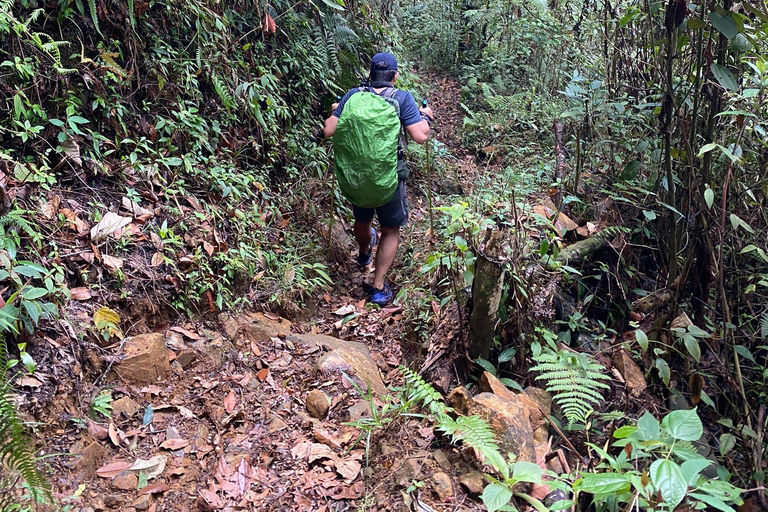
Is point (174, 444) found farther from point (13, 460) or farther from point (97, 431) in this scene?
point (13, 460)

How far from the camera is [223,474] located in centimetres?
280

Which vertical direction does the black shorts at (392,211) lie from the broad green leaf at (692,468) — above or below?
below

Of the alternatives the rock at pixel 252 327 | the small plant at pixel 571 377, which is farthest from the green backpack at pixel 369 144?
the small plant at pixel 571 377

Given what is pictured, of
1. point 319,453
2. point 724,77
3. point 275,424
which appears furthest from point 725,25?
point 275,424

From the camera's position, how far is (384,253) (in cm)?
498

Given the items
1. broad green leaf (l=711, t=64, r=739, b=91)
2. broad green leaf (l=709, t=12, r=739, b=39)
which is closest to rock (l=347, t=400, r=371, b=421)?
broad green leaf (l=711, t=64, r=739, b=91)

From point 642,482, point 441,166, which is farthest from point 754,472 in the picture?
point 441,166

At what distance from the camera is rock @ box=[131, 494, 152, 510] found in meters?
2.56

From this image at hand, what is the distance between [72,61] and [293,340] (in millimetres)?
2797

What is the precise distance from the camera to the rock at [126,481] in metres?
2.63

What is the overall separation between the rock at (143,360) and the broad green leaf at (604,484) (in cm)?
264

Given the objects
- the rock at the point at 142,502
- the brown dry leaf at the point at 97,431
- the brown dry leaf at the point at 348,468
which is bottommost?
the brown dry leaf at the point at 348,468

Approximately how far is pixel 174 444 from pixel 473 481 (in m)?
1.75

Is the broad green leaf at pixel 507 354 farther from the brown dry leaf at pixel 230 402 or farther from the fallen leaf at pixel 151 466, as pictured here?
the fallen leaf at pixel 151 466
